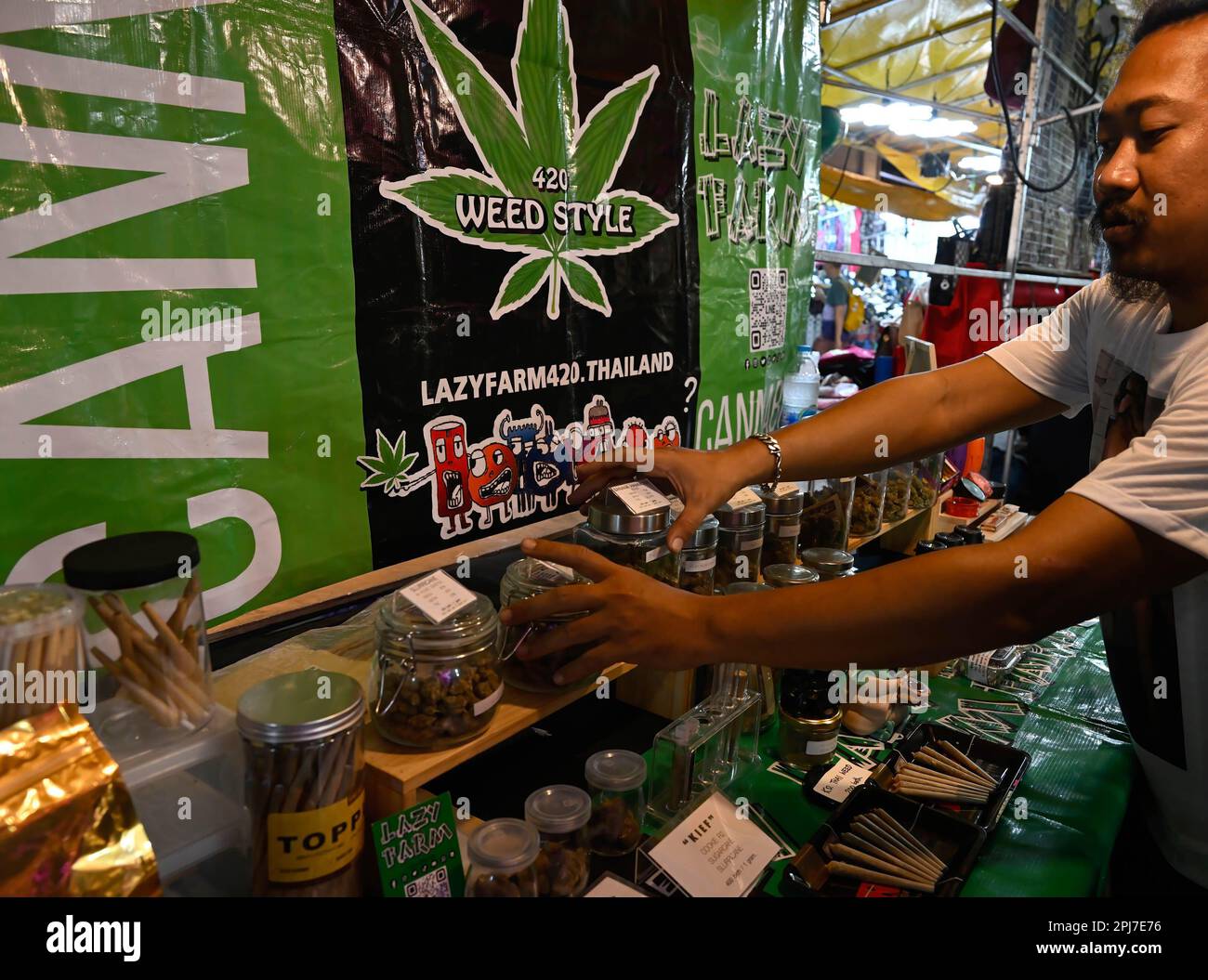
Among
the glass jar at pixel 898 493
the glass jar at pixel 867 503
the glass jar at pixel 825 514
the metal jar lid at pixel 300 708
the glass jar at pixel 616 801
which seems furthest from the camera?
the glass jar at pixel 898 493

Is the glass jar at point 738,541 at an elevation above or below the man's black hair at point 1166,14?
below

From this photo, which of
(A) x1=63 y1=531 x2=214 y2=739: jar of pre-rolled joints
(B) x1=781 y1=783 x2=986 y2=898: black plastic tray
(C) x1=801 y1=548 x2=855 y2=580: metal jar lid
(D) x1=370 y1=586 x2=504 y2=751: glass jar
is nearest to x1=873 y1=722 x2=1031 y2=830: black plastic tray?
(B) x1=781 y1=783 x2=986 y2=898: black plastic tray

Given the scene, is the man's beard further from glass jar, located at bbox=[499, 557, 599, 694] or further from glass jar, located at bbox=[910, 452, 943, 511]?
glass jar, located at bbox=[499, 557, 599, 694]

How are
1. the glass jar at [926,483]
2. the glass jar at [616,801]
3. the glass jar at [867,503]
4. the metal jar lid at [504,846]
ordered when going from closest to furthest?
the metal jar lid at [504,846] → the glass jar at [616,801] → the glass jar at [867,503] → the glass jar at [926,483]

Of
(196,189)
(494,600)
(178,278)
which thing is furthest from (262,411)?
(494,600)

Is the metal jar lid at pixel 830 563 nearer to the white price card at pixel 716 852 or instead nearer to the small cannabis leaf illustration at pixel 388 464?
the white price card at pixel 716 852

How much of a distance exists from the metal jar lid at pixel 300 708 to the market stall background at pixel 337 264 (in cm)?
42

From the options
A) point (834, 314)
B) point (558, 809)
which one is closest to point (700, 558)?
point (558, 809)

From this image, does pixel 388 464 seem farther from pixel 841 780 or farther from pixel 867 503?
pixel 867 503

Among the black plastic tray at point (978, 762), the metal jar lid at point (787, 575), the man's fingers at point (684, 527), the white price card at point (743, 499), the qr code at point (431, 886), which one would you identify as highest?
the man's fingers at point (684, 527)

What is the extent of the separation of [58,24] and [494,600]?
0.94m

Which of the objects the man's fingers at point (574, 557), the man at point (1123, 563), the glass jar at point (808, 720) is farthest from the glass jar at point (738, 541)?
the man's fingers at point (574, 557)

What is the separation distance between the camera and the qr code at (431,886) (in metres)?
0.80

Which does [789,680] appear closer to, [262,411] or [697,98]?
[262,411]
